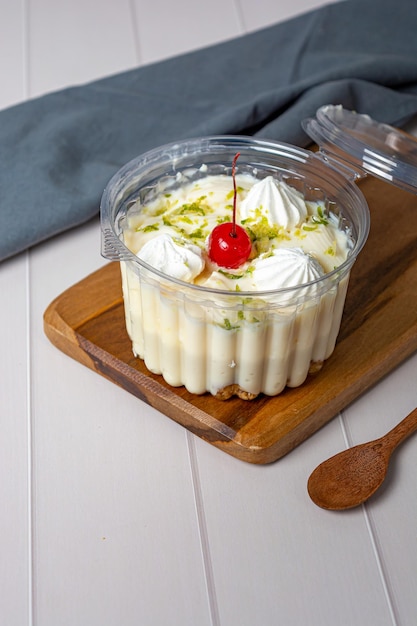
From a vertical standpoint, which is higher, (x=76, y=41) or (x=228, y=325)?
(x=228, y=325)

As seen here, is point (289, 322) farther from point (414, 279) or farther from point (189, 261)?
point (414, 279)

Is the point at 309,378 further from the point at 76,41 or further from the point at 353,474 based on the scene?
the point at 76,41

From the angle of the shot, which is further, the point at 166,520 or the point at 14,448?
the point at 14,448

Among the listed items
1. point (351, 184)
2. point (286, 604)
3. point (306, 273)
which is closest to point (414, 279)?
point (351, 184)

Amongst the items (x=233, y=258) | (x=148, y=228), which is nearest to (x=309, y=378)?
(x=233, y=258)

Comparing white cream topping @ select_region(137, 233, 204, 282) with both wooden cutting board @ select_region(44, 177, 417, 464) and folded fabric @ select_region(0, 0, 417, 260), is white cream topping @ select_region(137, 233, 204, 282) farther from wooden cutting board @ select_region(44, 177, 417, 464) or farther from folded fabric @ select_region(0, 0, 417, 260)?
folded fabric @ select_region(0, 0, 417, 260)
